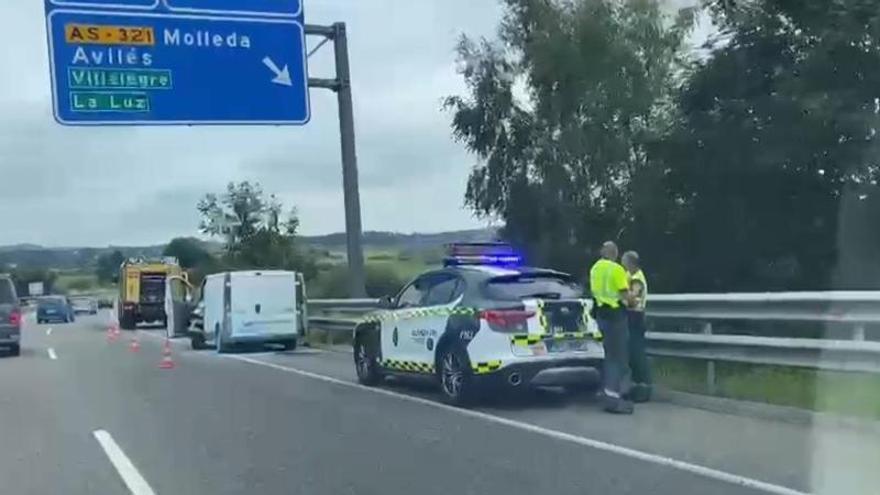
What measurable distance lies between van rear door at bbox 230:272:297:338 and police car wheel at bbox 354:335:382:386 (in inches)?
370

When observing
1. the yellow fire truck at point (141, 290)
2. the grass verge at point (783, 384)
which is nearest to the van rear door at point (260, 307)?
the grass verge at point (783, 384)

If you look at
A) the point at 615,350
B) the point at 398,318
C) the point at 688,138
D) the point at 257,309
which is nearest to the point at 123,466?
the point at 615,350

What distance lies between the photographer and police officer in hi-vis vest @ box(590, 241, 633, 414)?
12438 millimetres

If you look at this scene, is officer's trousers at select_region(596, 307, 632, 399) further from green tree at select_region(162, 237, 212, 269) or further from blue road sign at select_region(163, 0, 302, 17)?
green tree at select_region(162, 237, 212, 269)

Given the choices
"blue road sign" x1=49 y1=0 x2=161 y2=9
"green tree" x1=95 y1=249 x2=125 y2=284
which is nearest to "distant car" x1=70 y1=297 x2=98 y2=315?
"green tree" x1=95 y1=249 x2=125 y2=284

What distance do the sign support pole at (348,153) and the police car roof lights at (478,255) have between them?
331 inches

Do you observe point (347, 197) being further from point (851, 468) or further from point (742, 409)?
point (851, 468)

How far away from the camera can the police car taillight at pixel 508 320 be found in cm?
1289

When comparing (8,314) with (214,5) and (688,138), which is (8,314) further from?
(688,138)

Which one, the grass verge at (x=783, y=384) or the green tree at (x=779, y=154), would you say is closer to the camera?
the grass verge at (x=783, y=384)

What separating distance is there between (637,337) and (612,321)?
0.64 metres

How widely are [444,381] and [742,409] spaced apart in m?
3.37

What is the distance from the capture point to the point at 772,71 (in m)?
24.4

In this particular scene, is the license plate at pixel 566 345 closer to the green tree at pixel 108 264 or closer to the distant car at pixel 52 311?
the green tree at pixel 108 264
